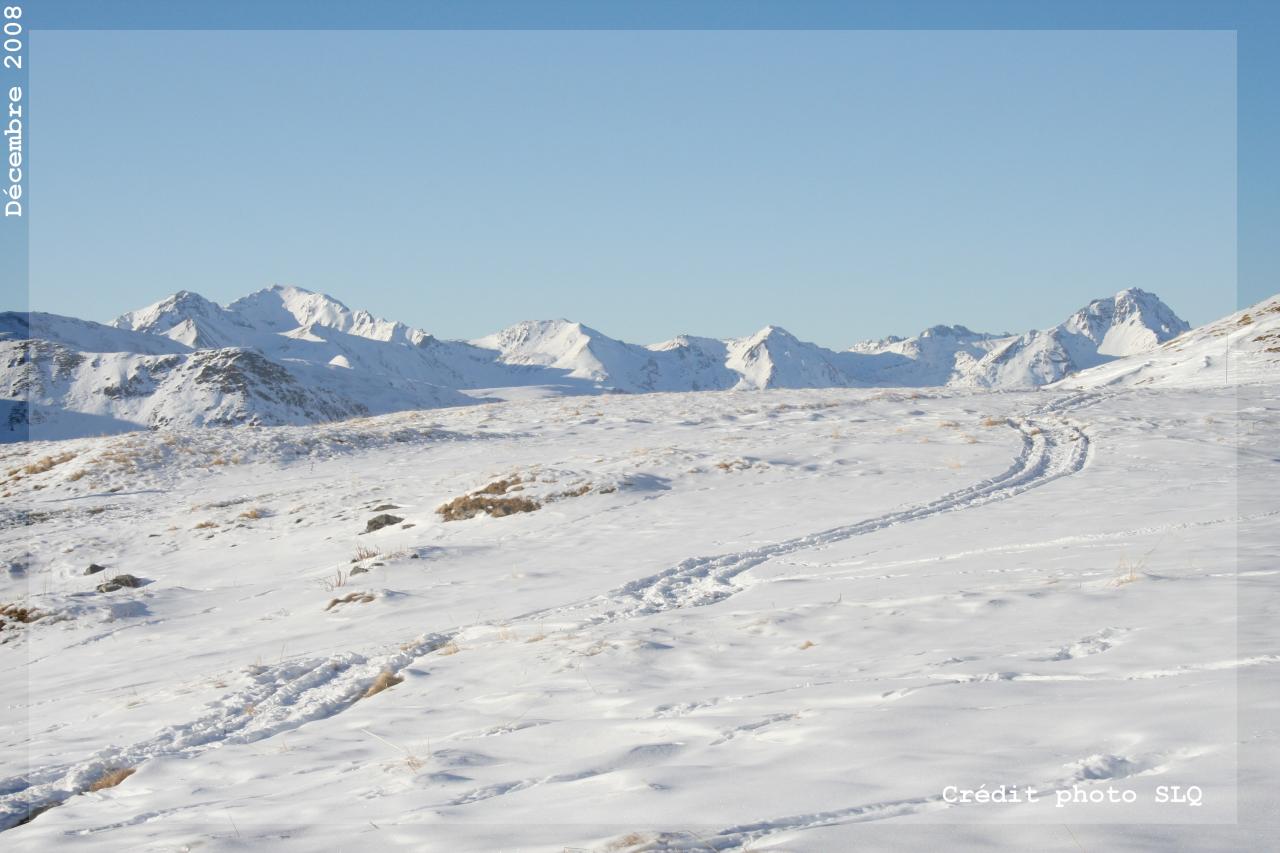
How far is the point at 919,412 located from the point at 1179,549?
21590 mm

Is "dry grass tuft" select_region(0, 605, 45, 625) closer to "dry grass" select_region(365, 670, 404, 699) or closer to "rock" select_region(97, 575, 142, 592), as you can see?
"rock" select_region(97, 575, 142, 592)

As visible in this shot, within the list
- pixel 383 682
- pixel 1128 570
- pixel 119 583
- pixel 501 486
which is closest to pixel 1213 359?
pixel 501 486

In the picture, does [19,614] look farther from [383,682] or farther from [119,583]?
[383,682]

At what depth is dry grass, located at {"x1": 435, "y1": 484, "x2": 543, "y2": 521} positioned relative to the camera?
810 inches

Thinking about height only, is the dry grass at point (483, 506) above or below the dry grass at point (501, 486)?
below

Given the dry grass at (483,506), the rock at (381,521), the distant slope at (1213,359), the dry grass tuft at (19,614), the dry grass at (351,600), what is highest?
the distant slope at (1213,359)

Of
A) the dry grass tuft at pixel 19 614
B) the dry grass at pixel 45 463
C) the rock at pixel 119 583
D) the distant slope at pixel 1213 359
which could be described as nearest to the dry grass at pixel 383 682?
the dry grass tuft at pixel 19 614

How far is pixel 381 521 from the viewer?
2094cm

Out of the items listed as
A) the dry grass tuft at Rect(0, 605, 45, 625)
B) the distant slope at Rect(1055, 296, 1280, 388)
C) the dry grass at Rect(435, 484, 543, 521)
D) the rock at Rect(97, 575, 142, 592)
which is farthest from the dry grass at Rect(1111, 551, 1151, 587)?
the distant slope at Rect(1055, 296, 1280, 388)

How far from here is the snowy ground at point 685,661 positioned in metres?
5.09

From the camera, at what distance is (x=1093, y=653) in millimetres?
7449

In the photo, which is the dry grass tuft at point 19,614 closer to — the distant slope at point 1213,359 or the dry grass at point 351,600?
the dry grass at point 351,600

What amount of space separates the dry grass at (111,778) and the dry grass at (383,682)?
226cm

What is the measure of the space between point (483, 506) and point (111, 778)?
44.3 ft
